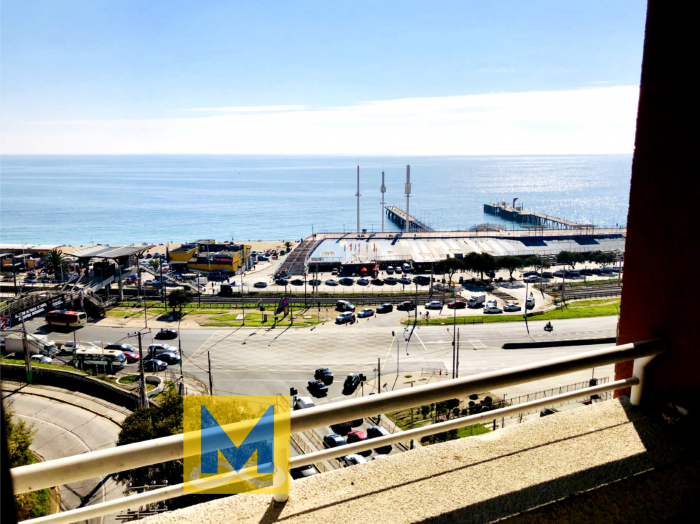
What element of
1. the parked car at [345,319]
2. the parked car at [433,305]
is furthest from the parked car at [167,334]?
the parked car at [433,305]

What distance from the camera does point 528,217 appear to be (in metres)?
73.5

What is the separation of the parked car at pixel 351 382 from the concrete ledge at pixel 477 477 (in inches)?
601

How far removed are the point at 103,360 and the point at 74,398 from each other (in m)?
3.97

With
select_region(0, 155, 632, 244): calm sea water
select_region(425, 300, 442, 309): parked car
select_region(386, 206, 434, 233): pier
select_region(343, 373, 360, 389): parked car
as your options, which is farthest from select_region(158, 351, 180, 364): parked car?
select_region(386, 206, 434, 233): pier

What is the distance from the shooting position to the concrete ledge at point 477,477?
4.51 ft

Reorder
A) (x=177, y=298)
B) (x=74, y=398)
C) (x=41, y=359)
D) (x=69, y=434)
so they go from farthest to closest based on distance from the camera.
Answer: (x=177, y=298), (x=41, y=359), (x=74, y=398), (x=69, y=434)

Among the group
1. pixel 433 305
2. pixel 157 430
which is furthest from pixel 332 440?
pixel 433 305

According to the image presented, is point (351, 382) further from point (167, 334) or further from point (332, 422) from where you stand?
point (332, 422)

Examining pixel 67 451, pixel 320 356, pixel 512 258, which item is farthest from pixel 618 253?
pixel 67 451

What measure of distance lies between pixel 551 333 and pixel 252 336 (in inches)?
488

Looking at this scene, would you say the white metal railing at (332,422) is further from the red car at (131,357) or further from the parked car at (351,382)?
the red car at (131,357)

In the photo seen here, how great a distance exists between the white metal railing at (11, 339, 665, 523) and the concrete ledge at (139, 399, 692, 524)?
8 cm

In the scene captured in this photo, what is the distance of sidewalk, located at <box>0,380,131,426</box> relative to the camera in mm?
13734

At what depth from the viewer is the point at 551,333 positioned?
22797 millimetres
